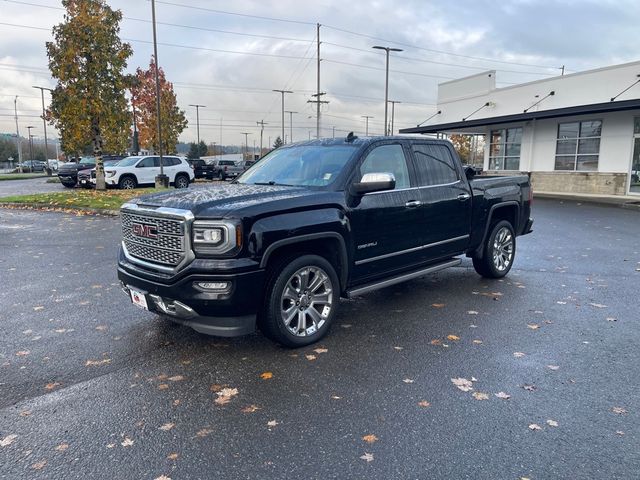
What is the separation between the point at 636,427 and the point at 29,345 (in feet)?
16.5

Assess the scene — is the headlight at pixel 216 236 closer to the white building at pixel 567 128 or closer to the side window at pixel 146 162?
the white building at pixel 567 128

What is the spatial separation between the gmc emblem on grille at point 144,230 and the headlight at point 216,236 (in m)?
0.54

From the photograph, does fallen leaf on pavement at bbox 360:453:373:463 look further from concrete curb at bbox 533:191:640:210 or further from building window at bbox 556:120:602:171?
building window at bbox 556:120:602:171

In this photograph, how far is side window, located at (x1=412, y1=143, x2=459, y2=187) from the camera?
19.2ft

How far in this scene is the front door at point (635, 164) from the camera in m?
20.2

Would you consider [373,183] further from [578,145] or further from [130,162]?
[578,145]

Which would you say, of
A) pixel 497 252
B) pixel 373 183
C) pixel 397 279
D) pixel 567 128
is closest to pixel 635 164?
pixel 567 128

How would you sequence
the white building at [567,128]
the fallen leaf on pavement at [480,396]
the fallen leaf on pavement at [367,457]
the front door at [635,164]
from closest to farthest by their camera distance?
the fallen leaf on pavement at [367,457], the fallen leaf on pavement at [480,396], the front door at [635,164], the white building at [567,128]

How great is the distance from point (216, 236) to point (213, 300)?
0.52 metres

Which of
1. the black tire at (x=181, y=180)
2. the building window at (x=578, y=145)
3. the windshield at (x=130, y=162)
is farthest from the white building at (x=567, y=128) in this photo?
the windshield at (x=130, y=162)

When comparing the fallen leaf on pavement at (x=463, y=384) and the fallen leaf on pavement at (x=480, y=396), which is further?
the fallen leaf on pavement at (x=463, y=384)

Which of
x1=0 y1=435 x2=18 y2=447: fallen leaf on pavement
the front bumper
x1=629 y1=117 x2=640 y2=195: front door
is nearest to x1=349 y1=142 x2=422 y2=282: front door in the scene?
the front bumper

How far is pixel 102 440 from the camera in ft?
10.0

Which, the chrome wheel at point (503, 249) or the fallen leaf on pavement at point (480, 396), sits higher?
the chrome wheel at point (503, 249)
